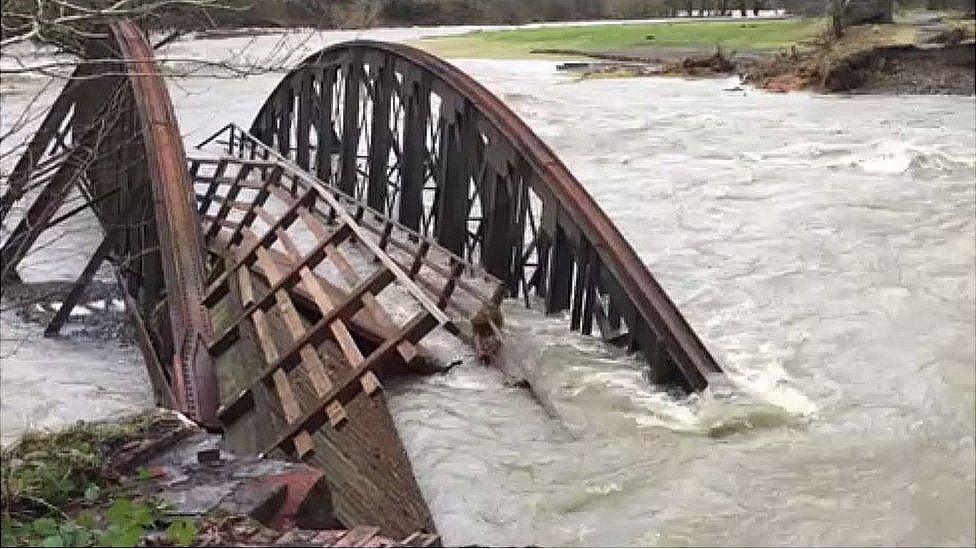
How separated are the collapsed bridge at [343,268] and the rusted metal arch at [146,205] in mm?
29

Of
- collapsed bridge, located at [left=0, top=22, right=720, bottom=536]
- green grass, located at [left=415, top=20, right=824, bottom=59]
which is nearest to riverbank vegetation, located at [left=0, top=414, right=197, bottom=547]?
collapsed bridge, located at [left=0, top=22, right=720, bottom=536]

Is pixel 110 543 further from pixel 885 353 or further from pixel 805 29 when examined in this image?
pixel 805 29

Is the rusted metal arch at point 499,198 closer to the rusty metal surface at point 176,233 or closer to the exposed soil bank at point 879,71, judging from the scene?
the rusty metal surface at point 176,233

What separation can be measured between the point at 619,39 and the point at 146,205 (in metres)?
30.9

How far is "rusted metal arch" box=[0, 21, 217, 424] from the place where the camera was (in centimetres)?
959

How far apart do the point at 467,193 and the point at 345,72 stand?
4.28 metres

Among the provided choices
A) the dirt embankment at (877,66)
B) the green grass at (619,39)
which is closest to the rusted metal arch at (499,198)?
the dirt embankment at (877,66)

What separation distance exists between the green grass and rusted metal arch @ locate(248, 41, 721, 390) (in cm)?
1857

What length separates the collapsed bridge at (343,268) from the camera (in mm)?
7789

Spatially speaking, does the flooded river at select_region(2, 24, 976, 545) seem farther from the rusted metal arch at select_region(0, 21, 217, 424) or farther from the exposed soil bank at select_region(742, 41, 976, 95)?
the exposed soil bank at select_region(742, 41, 976, 95)

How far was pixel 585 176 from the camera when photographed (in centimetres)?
2017

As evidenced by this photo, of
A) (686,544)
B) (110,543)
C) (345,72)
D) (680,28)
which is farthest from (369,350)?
(680,28)

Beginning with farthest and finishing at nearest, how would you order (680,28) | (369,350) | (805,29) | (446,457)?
(680,28) < (805,29) < (369,350) < (446,457)

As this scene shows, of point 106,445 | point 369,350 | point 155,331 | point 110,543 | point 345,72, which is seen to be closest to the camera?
point 110,543
